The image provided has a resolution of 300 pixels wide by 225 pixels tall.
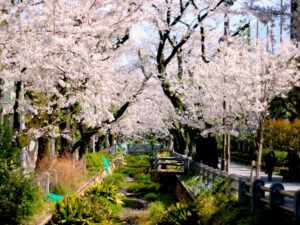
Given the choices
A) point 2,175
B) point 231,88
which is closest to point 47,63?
point 2,175

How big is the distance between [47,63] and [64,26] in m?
2.95

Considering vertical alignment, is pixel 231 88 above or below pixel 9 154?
above

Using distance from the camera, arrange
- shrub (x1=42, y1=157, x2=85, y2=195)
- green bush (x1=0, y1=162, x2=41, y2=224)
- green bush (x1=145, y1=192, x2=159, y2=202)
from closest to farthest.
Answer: green bush (x1=0, y1=162, x2=41, y2=224)
shrub (x1=42, y1=157, x2=85, y2=195)
green bush (x1=145, y1=192, x2=159, y2=202)

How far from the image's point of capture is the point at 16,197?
9.73 m

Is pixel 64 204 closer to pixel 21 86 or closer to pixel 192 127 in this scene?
pixel 21 86

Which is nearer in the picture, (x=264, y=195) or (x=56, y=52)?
(x=264, y=195)

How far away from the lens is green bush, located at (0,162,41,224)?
9.21m

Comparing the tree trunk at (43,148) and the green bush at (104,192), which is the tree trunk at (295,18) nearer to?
the green bush at (104,192)

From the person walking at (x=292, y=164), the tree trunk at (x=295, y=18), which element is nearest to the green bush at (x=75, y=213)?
the tree trunk at (x=295, y=18)

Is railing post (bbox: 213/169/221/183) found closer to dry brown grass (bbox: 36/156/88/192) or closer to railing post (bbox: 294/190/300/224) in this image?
dry brown grass (bbox: 36/156/88/192)

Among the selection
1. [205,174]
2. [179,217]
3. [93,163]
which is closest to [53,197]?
[179,217]

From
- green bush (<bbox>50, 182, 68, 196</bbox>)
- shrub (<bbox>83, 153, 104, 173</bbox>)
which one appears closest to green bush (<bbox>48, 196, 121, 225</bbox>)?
green bush (<bbox>50, 182, 68, 196</bbox>)

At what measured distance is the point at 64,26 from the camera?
10.1 metres

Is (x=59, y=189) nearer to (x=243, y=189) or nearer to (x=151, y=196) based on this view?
(x=243, y=189)
